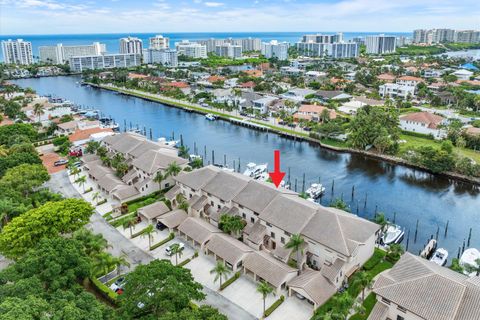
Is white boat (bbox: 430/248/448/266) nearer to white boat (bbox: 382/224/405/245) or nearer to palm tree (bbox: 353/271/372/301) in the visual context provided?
white boat (bbox: 382/224/405/245)

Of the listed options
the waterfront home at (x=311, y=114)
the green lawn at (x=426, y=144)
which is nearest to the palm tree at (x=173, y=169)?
the green lawn at (x=426, y=144)

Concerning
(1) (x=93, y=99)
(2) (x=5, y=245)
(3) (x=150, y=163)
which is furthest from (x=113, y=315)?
(1) (x=93, y=99)

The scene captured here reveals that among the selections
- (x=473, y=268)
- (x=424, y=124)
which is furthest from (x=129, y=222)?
(x=424, y=124)

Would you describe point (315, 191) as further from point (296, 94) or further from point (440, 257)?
point (296, 94)

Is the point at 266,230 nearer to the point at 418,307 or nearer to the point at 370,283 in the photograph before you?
the point at 370,283

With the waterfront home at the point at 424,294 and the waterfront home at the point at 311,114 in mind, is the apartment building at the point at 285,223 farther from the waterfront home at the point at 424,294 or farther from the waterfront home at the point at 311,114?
the waterfront home at the point at 311,114

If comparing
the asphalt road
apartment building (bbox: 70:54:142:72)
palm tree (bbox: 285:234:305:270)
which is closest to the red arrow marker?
palm tree (bbox: 285:234:305:270)
